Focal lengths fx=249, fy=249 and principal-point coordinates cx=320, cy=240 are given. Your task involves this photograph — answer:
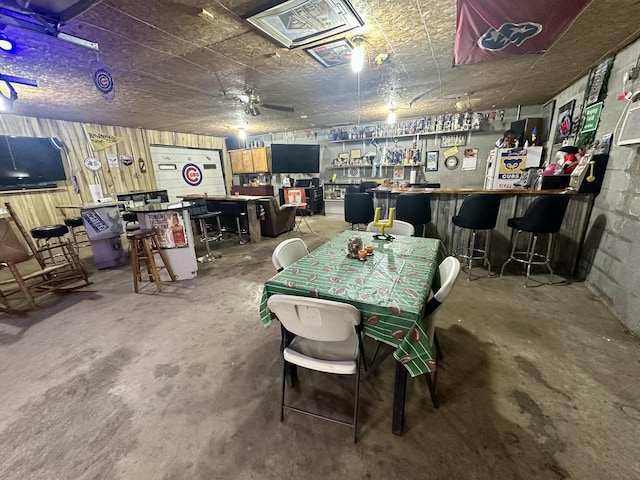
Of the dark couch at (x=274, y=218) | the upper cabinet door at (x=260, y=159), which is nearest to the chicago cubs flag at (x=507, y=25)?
the dark couch at (x=274, y=218)

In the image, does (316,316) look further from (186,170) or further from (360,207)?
(186,170)

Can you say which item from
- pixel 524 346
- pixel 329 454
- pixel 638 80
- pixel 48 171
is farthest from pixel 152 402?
pixel 48 171

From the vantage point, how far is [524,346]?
75.9 inches

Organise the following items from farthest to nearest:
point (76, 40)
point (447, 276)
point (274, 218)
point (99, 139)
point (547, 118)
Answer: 1. point (99, 139)
2. point (274, 218)
3. point (547, 118)
4. point (76, 40)
5. point (447, 276)

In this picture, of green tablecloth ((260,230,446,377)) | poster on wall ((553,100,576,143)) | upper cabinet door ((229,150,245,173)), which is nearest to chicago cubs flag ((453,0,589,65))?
green tablecloth ((260,230,446,377))

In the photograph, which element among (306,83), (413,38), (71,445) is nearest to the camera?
(71,445)

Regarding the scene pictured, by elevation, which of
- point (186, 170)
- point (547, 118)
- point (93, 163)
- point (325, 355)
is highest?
point (547, 118)

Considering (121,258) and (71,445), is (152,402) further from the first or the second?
(121,258)

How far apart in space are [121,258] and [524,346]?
527 centimetres

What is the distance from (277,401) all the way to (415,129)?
20.3 ft

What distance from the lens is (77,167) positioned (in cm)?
507

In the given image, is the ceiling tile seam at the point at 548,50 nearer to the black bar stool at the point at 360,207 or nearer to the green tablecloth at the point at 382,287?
the green tablecloth at the point at 382,287

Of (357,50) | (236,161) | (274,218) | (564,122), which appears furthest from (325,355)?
(236,161)

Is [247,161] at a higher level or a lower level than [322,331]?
higher
